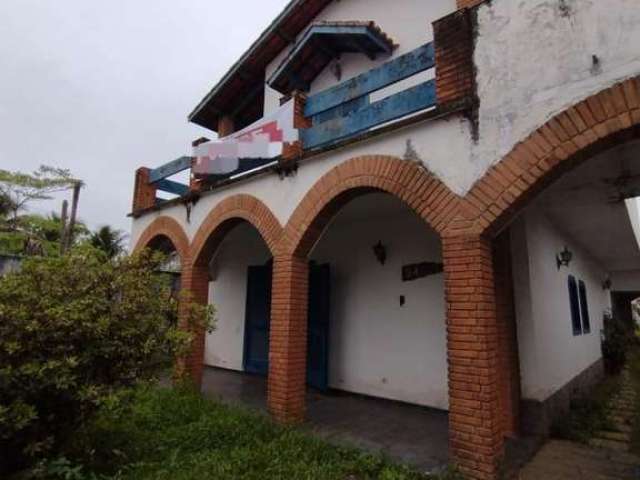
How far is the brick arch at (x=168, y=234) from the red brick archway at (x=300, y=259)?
8.93 feet

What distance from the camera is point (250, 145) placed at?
6.76 meters

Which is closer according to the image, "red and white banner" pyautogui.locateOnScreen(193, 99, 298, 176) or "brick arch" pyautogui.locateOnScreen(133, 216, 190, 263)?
"red and white banner" pyautogui.locateOnScreen(193, 99, 298, 176)

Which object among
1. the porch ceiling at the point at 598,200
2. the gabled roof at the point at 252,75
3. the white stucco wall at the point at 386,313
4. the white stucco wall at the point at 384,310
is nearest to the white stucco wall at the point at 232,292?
the white stucco wall at the point at 384,310

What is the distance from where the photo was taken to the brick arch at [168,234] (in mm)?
7848

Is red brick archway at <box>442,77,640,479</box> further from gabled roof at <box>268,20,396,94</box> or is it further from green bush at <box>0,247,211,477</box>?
gabled roof at <box>268,20,396,94</box>

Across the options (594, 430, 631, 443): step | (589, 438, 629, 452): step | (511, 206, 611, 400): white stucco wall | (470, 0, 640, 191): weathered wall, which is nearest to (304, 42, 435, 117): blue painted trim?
(470, 0, 640, 191): weathered wall

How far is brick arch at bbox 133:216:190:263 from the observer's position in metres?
7.85

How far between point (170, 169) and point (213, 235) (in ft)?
7.49

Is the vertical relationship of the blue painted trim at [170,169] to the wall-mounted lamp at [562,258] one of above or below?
above

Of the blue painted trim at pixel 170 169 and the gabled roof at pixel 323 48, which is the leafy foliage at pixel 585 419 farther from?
the blue painted trim at pixel 170 169

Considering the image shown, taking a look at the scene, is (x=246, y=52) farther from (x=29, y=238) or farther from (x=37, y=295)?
(x=29, y=238)

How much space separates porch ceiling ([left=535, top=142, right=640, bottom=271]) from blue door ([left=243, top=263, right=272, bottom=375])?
563cm

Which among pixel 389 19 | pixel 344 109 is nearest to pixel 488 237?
pixel 344 109

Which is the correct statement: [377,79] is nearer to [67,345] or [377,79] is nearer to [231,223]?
[231,223]
